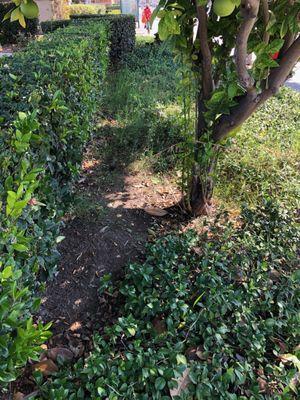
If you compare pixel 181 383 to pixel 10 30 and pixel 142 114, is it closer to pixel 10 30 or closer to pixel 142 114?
pixel 142 114

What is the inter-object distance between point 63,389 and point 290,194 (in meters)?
2.63

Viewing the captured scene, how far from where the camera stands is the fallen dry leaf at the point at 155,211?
3340mm

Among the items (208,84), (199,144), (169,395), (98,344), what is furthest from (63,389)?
(208,84)

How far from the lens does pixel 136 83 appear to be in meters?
7.08

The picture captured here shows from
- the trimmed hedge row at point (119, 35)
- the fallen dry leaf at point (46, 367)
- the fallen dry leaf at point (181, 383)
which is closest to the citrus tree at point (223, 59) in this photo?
the fallen dry leaf at point (181, 383)

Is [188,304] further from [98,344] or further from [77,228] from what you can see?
[77,228]

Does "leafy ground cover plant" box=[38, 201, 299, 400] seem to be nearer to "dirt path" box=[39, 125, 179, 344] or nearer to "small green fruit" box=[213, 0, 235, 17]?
"dirt path" box=[39, 125, 179, 344]

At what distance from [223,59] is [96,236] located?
165 centimetres

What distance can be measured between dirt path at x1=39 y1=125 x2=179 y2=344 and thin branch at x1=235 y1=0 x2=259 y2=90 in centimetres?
137

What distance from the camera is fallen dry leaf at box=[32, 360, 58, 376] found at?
6.56ft

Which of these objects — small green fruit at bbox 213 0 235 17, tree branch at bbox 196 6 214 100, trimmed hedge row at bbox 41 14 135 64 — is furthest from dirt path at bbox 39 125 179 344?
trimmed hedge row at bbox 41 14 135 64

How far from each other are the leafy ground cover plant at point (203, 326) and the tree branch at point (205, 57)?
1037 mm

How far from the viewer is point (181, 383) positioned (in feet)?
6.24

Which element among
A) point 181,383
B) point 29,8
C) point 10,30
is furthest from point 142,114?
point 10,30
